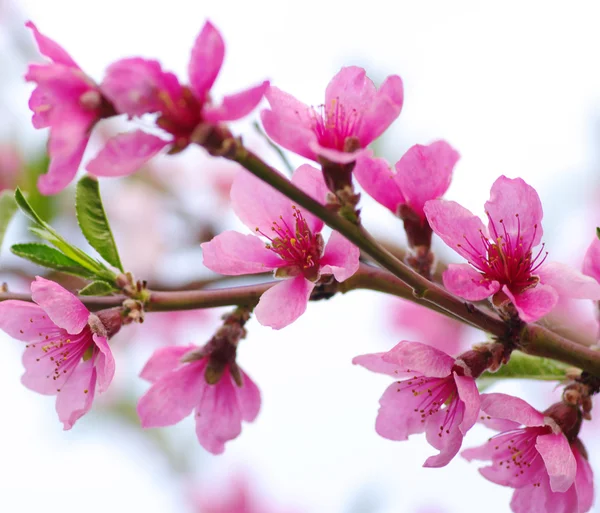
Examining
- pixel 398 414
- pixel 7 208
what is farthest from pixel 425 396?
pixel 7 208

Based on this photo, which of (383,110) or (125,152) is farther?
(383,110)

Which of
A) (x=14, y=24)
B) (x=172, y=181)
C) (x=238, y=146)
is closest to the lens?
(x=238, y=146)

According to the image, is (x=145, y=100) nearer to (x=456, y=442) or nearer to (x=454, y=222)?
(x=454, y=222)

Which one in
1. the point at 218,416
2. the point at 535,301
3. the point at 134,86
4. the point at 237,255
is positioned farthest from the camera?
the point at 218,416

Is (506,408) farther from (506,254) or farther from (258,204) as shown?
(258,204)

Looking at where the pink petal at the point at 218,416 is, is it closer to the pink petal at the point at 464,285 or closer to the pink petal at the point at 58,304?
the pink petal at the point at 58,304

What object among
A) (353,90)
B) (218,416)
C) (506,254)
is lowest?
(218,416)

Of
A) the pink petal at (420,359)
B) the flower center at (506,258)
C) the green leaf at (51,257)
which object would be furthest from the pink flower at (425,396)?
the green leaf at (51,257)

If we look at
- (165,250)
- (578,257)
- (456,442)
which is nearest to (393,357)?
(456,442)
